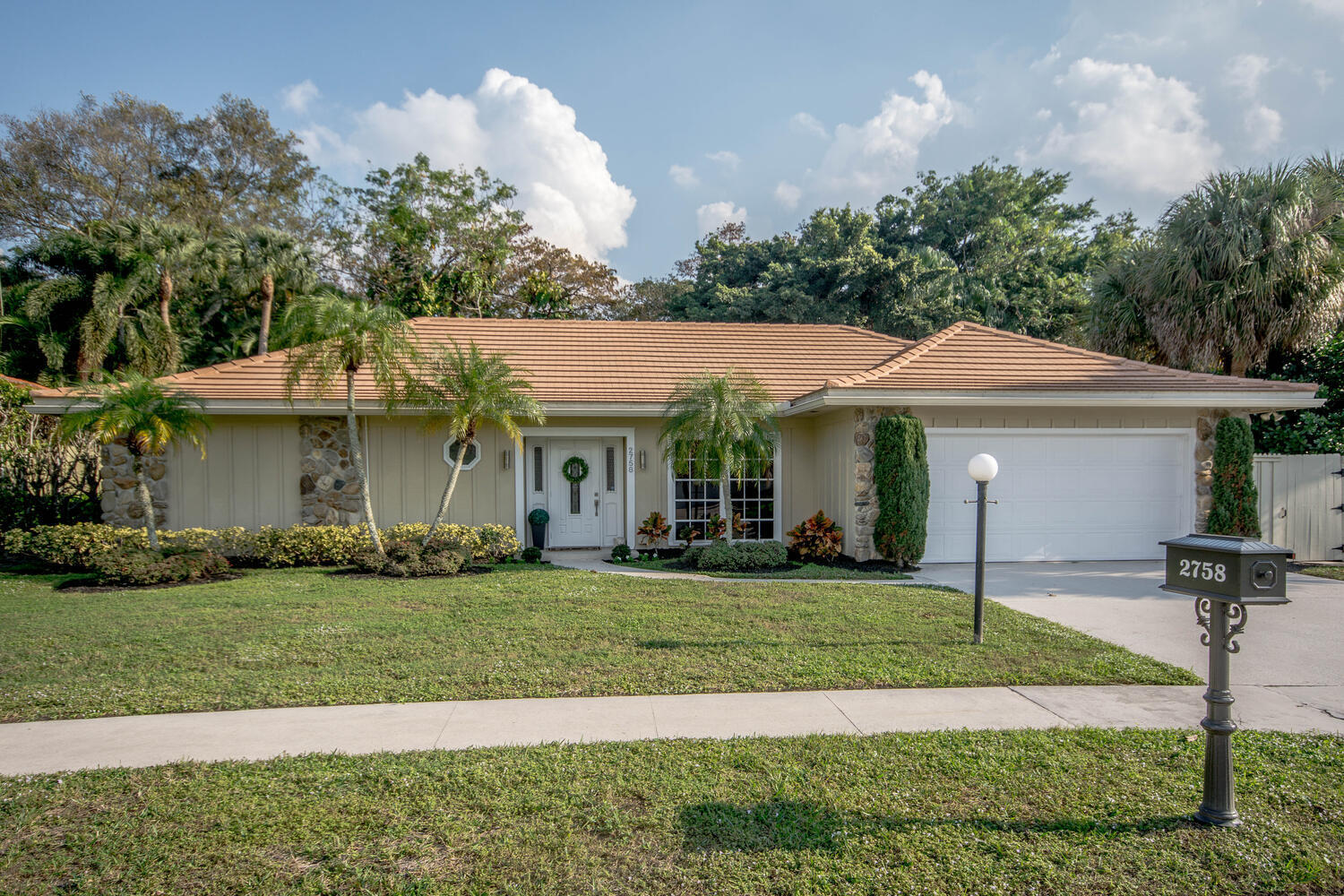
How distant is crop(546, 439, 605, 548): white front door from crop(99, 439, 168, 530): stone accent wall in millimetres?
5775

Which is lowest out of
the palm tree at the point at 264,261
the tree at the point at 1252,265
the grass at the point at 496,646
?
the grass at the point at 496,646

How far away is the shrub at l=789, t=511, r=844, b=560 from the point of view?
34.4 feet

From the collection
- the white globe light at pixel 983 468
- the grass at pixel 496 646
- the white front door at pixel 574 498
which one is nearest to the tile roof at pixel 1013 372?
the grass at pixel 496 646

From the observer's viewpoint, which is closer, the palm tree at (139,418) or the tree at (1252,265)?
the palm tree at (139,418)

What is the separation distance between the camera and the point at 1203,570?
305cm

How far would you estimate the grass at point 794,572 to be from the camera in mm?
9234

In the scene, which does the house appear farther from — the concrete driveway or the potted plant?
the concrete driveway

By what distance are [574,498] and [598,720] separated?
788 centimetres

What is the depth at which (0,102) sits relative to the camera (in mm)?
21203

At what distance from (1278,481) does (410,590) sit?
1201cm

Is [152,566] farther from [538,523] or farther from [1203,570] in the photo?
[1203,570]

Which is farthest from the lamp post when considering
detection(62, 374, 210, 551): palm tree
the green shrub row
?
detection(62, 374, 210, 551): palm tree

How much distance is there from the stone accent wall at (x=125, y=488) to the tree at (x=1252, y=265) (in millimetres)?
16888

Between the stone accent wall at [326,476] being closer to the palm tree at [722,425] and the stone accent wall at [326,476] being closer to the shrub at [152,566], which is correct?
the shrub at [152,566]
